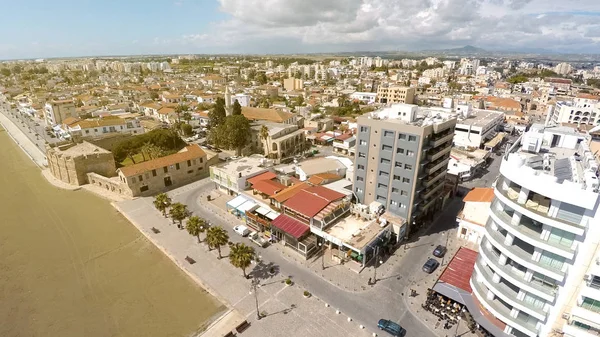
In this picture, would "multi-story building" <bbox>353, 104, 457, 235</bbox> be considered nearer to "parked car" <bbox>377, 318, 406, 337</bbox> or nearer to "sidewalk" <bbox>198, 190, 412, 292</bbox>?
"sidewalk" <bbox>198, 190, 412, 292</bbox>

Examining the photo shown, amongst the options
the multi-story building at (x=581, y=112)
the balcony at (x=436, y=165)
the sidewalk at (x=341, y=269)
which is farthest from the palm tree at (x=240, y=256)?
the multi-story building at (x=581, y=112)

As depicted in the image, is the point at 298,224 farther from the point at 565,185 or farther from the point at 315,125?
the point at 315,125

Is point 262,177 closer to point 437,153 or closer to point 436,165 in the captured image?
point 436,165

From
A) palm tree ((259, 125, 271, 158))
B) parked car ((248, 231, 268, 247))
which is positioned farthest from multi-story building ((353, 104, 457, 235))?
palm tree ((259, 125, 271, 158))

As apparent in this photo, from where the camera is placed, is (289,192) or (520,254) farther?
(289,192)

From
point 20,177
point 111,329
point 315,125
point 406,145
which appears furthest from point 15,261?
point 315,125

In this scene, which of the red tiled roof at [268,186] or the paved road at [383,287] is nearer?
the paved road at [383,287]

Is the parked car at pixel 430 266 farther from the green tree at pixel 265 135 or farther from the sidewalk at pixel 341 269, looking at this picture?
the green tree at pixel 265 135

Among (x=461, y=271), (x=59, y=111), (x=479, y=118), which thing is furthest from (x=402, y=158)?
(x=59, y=111)
